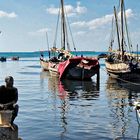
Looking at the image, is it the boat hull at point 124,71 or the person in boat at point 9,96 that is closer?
the person in boat at point 9,96

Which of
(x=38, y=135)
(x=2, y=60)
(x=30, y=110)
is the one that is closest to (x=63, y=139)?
(x=38, y=135)

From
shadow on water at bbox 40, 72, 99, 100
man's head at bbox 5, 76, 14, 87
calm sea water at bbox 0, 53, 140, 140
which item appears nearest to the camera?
man's head at bbox 5, 76, 14, 87

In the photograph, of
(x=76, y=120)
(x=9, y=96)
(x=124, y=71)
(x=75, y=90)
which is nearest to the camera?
(x=9, y=96)

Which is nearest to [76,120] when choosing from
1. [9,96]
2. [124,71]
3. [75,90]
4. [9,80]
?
[9,96]

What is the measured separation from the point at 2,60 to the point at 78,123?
412ft

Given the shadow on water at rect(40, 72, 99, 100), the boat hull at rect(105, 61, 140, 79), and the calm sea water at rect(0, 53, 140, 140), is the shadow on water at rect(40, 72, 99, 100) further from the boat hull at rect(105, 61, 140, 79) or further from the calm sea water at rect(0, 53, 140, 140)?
the boat hull at rect(105, 61, 140, 79)

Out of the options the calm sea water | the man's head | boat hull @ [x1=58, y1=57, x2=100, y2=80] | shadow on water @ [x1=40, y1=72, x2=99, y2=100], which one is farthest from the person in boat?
boat hull @ [x1=58, y1=57, x2=100, y2=80]

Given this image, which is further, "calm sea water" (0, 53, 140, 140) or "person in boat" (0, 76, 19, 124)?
"calm sea water" (0, 53, 140, 140)

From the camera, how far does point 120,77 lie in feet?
166

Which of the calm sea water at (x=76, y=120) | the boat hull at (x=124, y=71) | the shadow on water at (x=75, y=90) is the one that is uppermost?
the boat hull at (x=124, y=71)

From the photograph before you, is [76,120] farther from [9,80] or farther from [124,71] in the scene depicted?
[124,71]

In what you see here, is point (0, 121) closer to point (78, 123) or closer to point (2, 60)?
point (78, 123)

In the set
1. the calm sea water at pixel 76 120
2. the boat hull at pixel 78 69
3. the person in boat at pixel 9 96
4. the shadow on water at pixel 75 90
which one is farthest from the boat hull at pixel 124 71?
the person in boat at pixel 9 96

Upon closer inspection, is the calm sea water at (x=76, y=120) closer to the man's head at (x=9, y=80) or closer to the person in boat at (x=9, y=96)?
the person in boat at (x=9, y=96)
